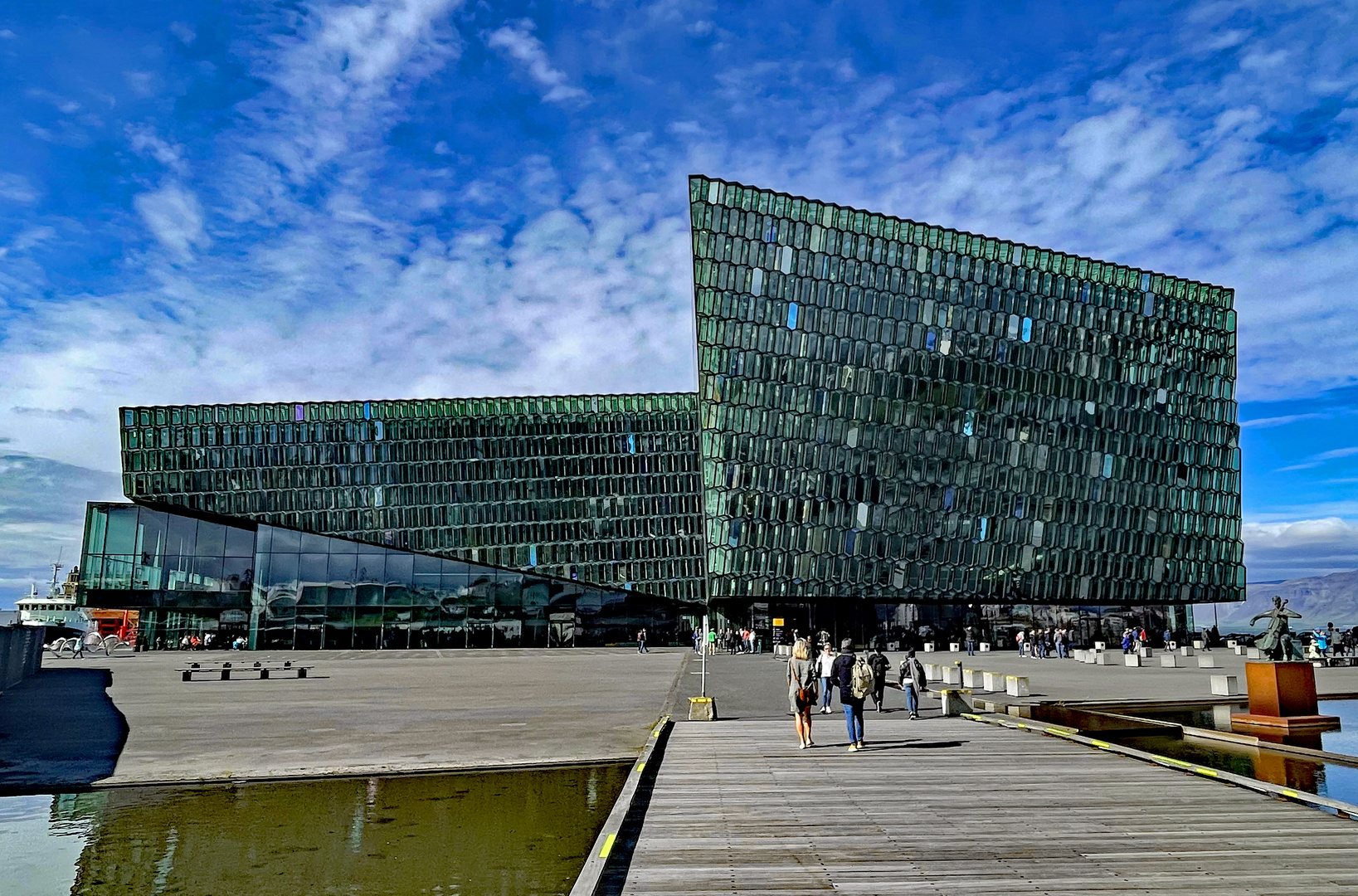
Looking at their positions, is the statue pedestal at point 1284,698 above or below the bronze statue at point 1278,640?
below

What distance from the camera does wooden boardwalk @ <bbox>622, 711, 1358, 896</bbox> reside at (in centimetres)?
812

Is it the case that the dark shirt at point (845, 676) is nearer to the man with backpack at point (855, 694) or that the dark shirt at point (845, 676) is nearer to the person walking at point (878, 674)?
the man with backpack at point (855, 694)

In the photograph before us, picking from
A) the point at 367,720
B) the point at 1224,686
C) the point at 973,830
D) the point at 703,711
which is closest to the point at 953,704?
the point at 703,711

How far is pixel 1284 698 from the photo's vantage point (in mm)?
19734

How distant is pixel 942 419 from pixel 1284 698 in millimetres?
56595

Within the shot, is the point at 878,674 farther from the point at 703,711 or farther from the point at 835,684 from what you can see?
the point at 835,684

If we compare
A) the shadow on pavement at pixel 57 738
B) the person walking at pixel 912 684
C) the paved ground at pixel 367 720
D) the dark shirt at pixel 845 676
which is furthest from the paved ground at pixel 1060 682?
the shadow on pavement at pixel 57 738

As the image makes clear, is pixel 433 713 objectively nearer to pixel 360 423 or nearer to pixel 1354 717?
pixel 1354 717

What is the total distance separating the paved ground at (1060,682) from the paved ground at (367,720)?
2.27 metres

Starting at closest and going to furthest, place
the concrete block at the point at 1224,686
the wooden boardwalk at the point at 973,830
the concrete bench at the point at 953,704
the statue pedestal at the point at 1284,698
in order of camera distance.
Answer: the wooden boardwalk at the point at 973,830
the statue pedestal at the point at 1284,698
the concrete bench at the point at 953,704
the concrete block at the point at 1224,686

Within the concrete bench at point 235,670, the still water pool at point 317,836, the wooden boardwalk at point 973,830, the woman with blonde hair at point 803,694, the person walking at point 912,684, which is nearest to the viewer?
the wooden boardwalk at point 973,830

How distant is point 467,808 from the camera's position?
12906mm

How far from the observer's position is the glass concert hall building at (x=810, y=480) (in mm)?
73125

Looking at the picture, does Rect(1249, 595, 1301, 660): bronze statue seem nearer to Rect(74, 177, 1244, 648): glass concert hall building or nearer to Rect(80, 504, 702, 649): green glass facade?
Rect(74, 177, 1244, 648): glass concert hall building
